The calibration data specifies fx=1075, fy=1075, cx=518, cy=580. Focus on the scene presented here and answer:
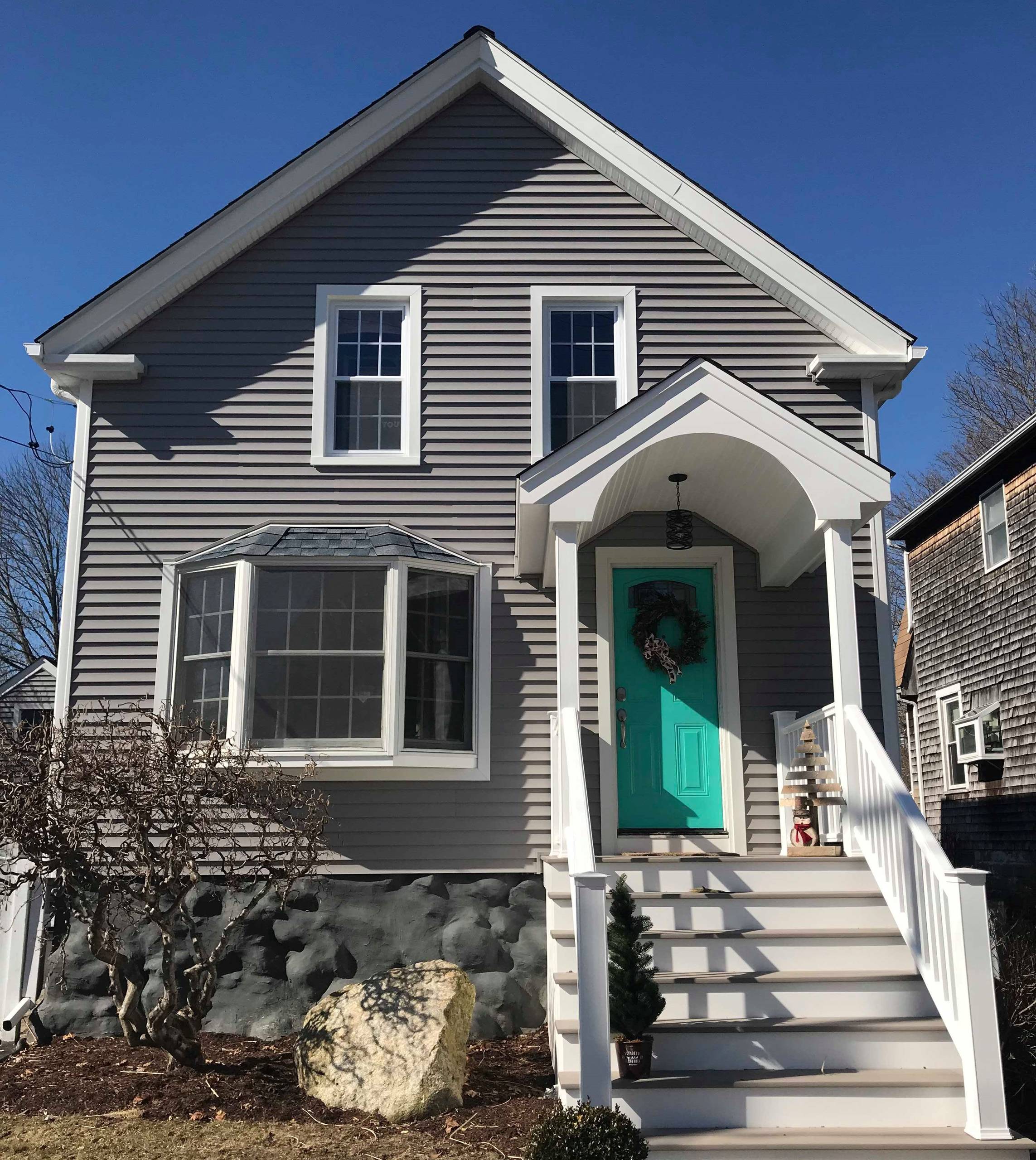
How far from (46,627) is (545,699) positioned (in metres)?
22.5

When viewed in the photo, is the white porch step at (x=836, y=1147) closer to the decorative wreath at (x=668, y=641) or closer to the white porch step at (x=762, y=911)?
the white porch step at (x=762, y=911)

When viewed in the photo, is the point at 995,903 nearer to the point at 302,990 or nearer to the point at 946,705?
the point at 946,705

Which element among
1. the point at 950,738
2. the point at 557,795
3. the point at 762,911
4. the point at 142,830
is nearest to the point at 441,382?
the point at 557,795

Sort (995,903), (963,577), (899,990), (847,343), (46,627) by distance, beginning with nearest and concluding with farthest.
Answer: (899,990) → (847,343) → (995,903) → (963,577) → (46,627)

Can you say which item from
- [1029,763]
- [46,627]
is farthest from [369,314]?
[46,627]


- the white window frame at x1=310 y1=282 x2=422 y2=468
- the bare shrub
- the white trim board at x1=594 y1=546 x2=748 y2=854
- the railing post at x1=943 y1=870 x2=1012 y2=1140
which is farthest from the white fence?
the white window frame at x1=310 y1=282 x2=422 y2=468

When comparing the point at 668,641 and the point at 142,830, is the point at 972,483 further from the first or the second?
the point at 142,830

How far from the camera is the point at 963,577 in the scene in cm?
1509

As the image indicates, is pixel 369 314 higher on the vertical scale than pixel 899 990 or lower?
higher

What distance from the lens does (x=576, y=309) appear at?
8.93 m

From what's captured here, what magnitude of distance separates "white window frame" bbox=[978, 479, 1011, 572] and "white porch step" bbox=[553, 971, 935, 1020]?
914 centimetres

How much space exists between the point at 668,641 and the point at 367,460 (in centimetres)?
276

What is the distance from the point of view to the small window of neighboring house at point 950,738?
15141mm

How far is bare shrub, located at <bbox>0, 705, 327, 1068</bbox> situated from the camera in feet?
20.7
